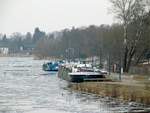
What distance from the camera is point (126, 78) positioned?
66.1 meters

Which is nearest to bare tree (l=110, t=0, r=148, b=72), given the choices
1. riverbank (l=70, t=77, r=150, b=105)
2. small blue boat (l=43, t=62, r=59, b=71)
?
riverbank (l=70, t=77, r=150, b=105)

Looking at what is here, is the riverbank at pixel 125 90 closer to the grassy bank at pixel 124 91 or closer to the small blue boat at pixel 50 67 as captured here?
the grassy bank at pixel 124 91

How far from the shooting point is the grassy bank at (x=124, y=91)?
48.9 m

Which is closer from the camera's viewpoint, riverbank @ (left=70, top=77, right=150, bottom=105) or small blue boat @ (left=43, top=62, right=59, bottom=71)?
riverbank @ (left=70, top=77, right=150, bottom=105)

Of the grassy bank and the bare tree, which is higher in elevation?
the bare tree

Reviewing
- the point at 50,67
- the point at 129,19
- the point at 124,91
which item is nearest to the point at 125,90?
the point at 124,91

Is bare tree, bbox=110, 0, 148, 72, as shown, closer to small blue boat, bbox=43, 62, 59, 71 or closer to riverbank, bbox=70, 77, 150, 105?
riverbank, bbox=70, 77, 150, 105

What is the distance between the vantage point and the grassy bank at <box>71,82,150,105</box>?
48906 millimetres

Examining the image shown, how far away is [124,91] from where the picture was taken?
52312 millimetres

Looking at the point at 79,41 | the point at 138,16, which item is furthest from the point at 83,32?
the point at 138,16

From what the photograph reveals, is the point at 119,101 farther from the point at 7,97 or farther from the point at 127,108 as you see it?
the point at 7,97

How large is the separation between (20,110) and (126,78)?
22.6 meters

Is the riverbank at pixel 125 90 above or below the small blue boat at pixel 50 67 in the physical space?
below

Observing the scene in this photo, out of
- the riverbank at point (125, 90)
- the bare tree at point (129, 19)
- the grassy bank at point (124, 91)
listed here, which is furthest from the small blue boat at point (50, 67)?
the grassy bank at point (124, 91)
